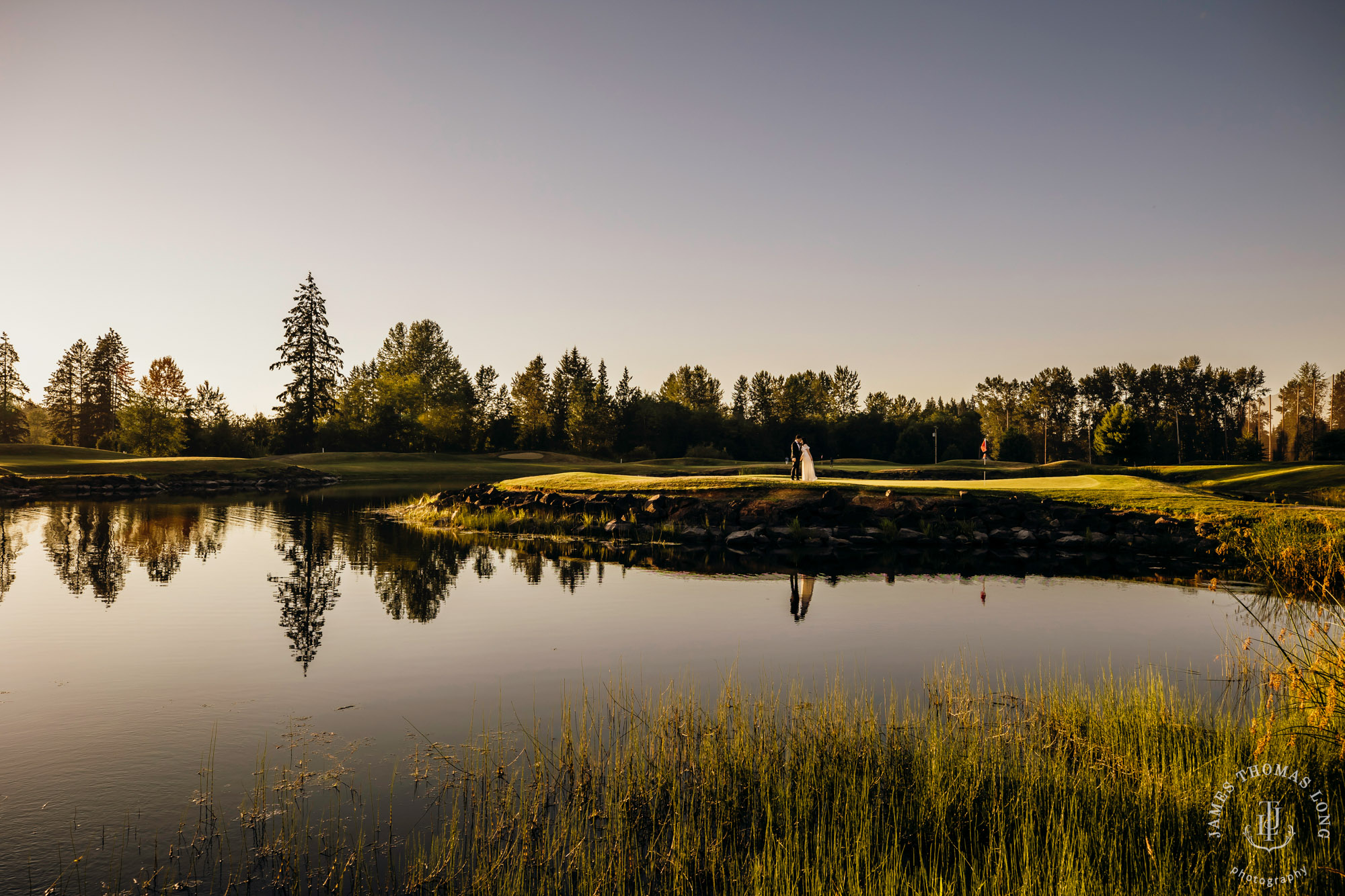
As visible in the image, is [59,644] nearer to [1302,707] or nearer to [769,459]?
[1302,707]

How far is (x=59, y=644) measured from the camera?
1121cm

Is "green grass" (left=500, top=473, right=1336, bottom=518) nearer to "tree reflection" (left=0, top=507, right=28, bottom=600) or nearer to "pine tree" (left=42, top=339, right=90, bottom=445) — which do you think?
"tree reflection" (left=0, top=507, right=28, bottom=600)

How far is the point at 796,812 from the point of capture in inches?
228

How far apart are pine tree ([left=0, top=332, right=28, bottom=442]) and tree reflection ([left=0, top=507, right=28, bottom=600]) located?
7952 cm

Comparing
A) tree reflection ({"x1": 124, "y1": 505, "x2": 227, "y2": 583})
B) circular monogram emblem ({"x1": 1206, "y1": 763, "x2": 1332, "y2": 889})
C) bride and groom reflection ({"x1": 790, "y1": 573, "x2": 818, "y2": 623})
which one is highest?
circular monogram emblem ({"x1": 1206, "y1": 763, "x2": 1332, "y2": 889})

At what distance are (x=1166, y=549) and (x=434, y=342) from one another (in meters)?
109

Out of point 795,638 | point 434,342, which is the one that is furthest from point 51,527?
point 434,342

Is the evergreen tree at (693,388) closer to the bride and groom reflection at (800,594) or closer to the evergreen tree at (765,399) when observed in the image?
the evergreen tree at (765,399)

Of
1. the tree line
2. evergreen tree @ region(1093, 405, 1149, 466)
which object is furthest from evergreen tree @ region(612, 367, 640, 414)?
evergreen tree @ region(1093, 405, 1149, 466)

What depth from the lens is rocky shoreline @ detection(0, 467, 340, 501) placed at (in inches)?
1767

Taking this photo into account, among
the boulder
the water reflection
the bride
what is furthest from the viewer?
the bride

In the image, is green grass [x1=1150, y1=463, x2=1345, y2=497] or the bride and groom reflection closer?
the bride and groom reflection

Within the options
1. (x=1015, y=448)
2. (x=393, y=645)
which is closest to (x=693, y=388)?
(x=1015, y=448)

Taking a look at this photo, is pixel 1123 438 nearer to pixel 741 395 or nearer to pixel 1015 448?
pixel 1015 448
